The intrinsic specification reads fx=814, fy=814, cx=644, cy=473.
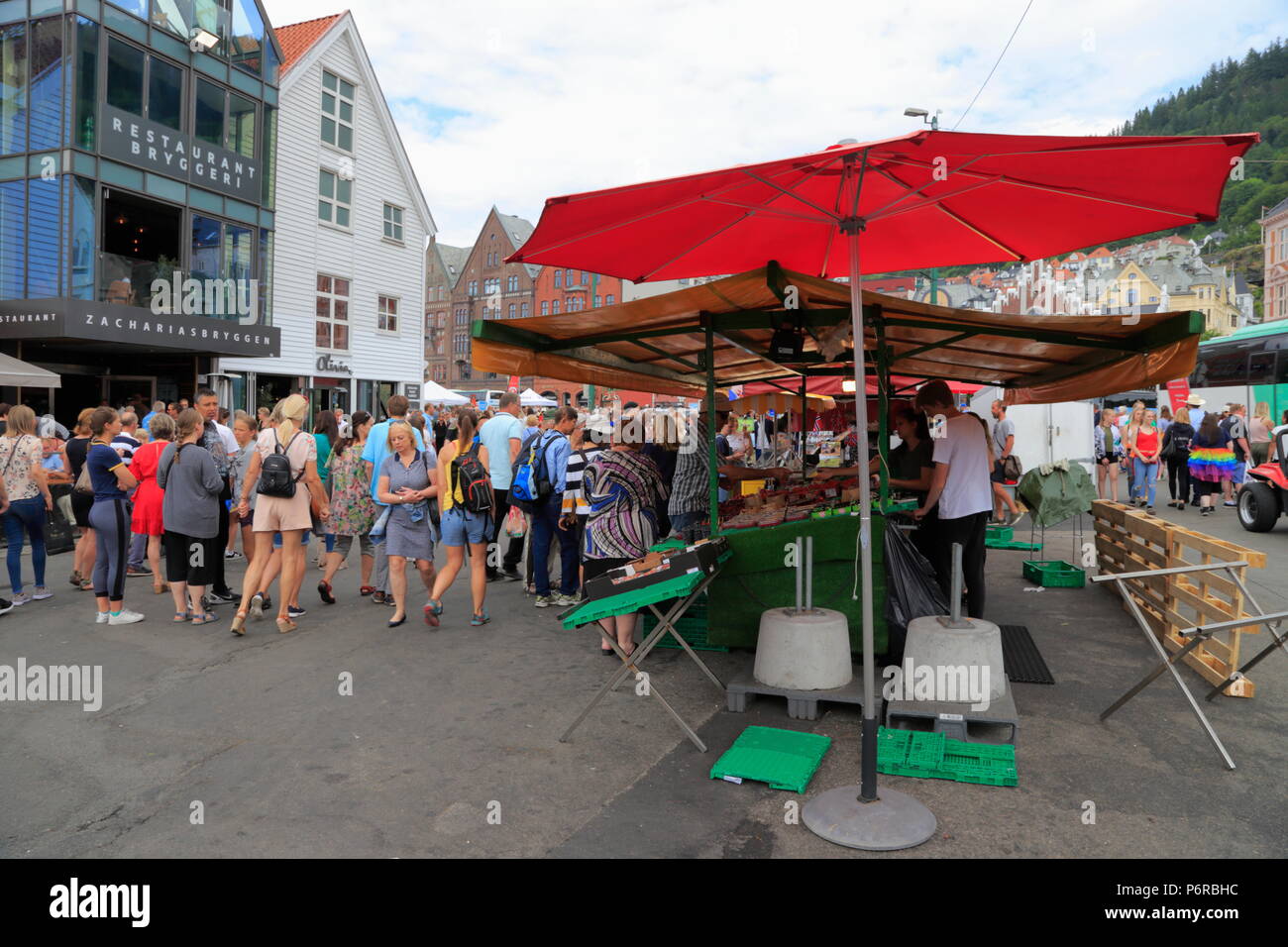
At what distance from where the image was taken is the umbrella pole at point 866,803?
3.50 meters

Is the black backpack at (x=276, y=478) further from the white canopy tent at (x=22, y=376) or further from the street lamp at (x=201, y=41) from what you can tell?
the street lamp at (x=201, y=41)

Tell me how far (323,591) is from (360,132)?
21751mm

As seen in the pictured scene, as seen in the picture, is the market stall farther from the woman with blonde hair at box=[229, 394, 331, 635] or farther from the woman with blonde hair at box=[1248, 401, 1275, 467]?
the woman with blonde hair at box=[1248, 401, 1275, 467]

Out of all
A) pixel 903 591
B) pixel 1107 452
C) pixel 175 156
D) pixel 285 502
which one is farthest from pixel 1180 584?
pixel 175 156

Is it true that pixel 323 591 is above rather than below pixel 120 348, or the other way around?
below

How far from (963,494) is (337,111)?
24.6 metres

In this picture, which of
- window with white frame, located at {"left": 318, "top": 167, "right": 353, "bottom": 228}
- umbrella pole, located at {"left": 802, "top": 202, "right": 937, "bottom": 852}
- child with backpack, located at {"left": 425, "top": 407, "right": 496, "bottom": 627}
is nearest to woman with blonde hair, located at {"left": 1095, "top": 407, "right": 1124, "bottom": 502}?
child with backpack, located at {"left": 425, "top": 407, "right": 496, "bottom": 627}

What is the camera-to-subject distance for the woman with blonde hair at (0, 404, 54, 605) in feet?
26.1

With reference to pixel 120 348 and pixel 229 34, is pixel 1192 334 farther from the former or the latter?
pixel 229 34

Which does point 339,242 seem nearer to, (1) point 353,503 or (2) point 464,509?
(1) point 353,503

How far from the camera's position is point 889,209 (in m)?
4.14
